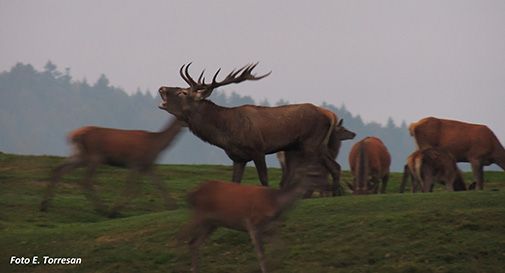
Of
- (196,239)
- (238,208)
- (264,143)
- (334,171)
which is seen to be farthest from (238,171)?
(238,208)

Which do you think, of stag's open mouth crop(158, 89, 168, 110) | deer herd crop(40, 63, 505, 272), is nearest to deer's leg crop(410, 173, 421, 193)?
deer herd crop(40, 63, 505, 272)

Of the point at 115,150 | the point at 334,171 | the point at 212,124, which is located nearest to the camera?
the point at 115,150

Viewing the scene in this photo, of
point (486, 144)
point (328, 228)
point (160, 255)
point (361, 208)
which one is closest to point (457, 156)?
point (486, 144)

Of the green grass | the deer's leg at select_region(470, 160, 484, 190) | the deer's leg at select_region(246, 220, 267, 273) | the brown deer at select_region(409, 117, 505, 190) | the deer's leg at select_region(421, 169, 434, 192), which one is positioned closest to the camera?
the deer's leg at select_region(246, 220, 267, 273)

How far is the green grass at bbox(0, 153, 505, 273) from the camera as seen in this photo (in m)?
16.7

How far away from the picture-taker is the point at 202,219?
51.2ft

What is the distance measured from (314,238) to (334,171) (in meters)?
5.35

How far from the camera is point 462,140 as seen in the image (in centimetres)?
2609

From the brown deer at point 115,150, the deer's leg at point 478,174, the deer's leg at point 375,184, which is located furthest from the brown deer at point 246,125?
the deer's leg at point 478,174

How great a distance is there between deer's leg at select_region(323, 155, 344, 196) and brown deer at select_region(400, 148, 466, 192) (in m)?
2.47

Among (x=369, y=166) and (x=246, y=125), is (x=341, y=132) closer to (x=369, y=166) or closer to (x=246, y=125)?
(x=369, y=166)

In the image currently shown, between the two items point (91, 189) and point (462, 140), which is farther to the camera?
point (462, 140)

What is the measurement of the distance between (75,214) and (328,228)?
5741mm

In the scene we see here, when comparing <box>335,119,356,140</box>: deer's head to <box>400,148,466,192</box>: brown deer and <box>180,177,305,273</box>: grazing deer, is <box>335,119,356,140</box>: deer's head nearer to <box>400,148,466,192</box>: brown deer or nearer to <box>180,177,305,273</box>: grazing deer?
<box>400,148,466,192</box>: brown deer
